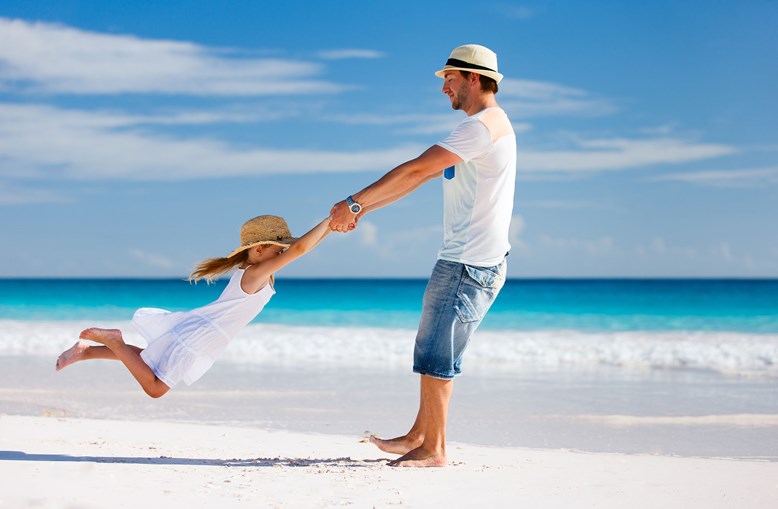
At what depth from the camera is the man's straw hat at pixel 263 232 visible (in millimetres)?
4473

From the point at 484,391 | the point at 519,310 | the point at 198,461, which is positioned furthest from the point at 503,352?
the point at 519,310

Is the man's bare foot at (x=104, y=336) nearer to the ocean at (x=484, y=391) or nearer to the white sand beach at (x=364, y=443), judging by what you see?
the white sand beach at (x=364, y=443)

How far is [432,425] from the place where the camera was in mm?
4230

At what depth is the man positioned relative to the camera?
157 inches

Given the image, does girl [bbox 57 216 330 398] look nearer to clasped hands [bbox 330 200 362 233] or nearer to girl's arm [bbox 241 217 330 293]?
girl's arm [bbox 241 217 330 293]

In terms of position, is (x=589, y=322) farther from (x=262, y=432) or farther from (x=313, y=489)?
(x=313, y=489)

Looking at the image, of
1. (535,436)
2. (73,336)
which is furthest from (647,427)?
(73,336)

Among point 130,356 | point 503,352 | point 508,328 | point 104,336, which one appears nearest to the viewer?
point 130,356

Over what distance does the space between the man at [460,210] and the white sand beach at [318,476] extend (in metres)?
0.48

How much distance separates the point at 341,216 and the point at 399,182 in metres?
0.35

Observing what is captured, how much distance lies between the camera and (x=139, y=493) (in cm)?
346

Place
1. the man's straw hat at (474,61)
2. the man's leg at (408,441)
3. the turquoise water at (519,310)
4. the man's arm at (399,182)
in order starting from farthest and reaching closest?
the turquoise water at (519,310) → the man's leg at (408,441) → the man's straw hat at (474,61) → the man's arm at (399,182)

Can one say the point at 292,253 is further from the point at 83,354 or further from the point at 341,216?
the point at 83,354

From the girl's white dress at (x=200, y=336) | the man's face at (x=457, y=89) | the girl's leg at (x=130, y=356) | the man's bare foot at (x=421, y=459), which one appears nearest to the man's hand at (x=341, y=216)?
the girl's white dress at (x=200, y=336)
